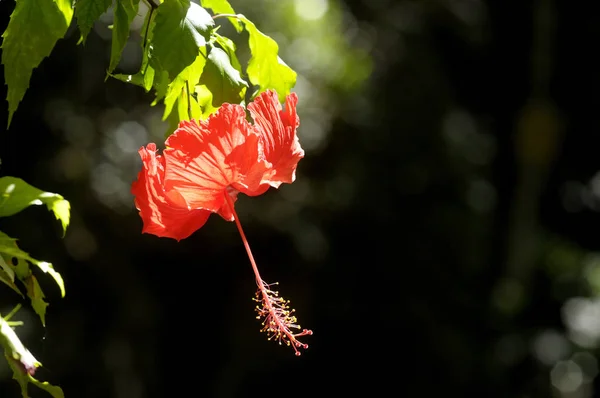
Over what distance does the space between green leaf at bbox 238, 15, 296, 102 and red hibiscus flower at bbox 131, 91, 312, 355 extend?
0.07 meters

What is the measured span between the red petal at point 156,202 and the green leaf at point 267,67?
0.15 meters

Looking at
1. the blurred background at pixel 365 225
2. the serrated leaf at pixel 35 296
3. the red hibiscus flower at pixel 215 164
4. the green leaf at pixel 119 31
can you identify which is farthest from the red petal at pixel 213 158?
the blurred background at pixel 365 225

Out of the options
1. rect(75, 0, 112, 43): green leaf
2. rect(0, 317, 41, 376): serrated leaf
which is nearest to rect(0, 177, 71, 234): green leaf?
rect(0, 317, 41, 376): serrated leaf

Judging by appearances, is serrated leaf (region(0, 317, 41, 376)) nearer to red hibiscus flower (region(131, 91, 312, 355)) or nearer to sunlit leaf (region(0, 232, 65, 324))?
sunlit leaf (region(0, 232, 65, 324))

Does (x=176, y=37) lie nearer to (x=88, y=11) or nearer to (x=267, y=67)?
(x=88, y=11)

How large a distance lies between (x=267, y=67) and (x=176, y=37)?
0.22 meters

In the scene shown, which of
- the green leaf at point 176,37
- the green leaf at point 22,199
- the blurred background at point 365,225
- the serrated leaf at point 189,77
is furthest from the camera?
the blurred background at point 365,225

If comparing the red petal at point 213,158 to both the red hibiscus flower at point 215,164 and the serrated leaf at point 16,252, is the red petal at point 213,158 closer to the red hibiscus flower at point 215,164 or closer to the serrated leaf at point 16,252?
the red hibiscus flower at point 215,164

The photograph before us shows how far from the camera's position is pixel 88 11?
0.77 meters

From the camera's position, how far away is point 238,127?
848 mm

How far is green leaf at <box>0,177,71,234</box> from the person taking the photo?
3.19 ft

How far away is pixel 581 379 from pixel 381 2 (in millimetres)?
3539

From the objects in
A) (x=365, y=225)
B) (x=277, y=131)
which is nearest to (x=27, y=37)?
(x=277, y=131)

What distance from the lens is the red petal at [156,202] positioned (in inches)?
34.7
